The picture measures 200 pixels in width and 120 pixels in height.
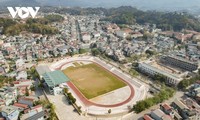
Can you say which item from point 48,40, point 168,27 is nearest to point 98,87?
point 48,40

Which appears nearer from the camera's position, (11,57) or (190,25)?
(11,57)

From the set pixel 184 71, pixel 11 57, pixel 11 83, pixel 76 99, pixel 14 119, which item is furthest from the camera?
pixel 11 57

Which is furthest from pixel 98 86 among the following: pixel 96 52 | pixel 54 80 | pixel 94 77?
pixel 96 52

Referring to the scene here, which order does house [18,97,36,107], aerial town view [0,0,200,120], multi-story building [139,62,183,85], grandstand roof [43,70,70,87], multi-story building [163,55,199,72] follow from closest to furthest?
aerial town view [0,0,200,120] → house [18,97,36,107] → grandstand roof [43,70,70,87] → multi-story building [139,62,183,85] → multi-story building [163,55,199,72]

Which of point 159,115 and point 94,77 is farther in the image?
point 94,77

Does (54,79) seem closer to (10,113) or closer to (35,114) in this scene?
(35,114)

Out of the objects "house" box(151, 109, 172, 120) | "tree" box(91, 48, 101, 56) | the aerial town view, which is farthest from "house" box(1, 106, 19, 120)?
"tree" box(91, 48, 101, 56)

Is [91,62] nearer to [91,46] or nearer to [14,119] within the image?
[91,46]

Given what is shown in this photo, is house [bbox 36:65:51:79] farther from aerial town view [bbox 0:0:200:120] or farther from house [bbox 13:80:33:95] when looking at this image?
house [bbox 13:80:33:95]
